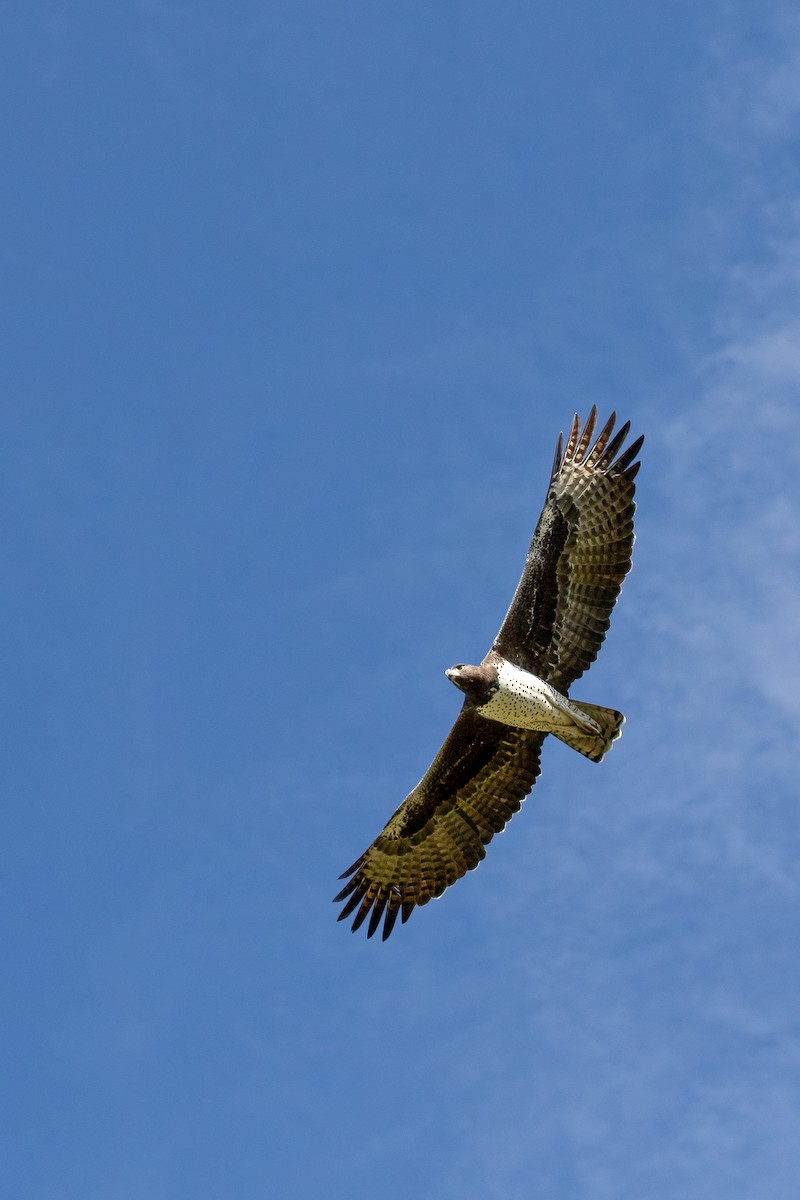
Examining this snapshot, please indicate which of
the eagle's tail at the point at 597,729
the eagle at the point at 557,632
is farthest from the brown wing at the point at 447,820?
the eagle's tail at the point at 597,729

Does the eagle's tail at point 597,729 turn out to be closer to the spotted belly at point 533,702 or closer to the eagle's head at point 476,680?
the spotted belly at point 533,702

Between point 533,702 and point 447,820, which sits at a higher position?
point 533,702

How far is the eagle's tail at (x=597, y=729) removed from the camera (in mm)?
17031

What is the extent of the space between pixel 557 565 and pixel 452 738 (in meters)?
2.17

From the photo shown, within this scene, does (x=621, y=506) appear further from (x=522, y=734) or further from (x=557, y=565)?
(x=522, y=734)

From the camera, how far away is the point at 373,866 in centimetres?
1864

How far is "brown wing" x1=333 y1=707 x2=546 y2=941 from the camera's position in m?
18.0

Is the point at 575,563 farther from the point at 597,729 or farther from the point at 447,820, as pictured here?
the point at 447,820

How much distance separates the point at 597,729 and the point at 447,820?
2190 mm

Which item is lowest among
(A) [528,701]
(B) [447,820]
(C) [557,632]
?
(B) [447,820]

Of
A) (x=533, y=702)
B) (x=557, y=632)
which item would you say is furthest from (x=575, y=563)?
(x=533, y=702)

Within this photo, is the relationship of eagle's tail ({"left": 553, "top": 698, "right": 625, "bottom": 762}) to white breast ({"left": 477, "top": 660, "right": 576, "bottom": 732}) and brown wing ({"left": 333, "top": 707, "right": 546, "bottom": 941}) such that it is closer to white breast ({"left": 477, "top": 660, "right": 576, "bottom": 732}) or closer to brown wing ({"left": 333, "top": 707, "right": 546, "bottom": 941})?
white breast ({"left": 477, "top": 660, "right": 576, "bottom": 732})

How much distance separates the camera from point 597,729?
→ 17000mm

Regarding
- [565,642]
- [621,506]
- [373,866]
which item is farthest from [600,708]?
[373,866]
